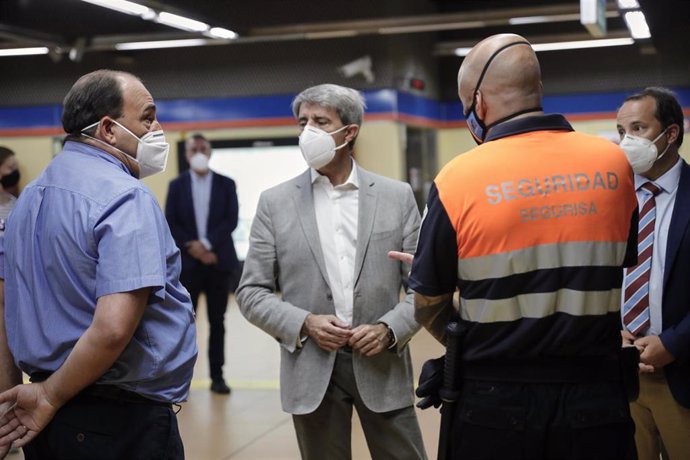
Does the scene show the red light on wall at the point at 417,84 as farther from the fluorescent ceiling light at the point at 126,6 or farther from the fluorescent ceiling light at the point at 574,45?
the fluorescent ceiling light at the point at 126,6

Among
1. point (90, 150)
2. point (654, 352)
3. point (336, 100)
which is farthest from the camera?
point (336, 100)

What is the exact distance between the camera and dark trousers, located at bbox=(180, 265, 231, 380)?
5891 millimetres

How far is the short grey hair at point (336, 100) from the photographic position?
2.95 meters

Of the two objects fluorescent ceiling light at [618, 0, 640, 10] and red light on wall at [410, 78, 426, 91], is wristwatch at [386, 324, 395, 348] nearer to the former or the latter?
fluorescent ceiling light at [618, 0, 640, 10]

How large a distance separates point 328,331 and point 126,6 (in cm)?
627

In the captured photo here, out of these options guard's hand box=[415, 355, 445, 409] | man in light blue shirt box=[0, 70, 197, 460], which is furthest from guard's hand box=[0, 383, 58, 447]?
guard's hand box=[415, 355, 445, 409]

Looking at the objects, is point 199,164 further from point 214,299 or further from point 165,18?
point 165,18

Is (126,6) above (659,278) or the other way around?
above

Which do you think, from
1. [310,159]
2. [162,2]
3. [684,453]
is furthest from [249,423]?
[162,2]

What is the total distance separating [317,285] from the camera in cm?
284

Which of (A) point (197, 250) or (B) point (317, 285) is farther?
(A) point (197, 250)

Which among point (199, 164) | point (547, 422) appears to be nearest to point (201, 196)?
point (199, 164)

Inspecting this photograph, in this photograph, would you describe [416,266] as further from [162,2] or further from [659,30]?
[162,2]

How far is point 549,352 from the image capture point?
6.19 feet
